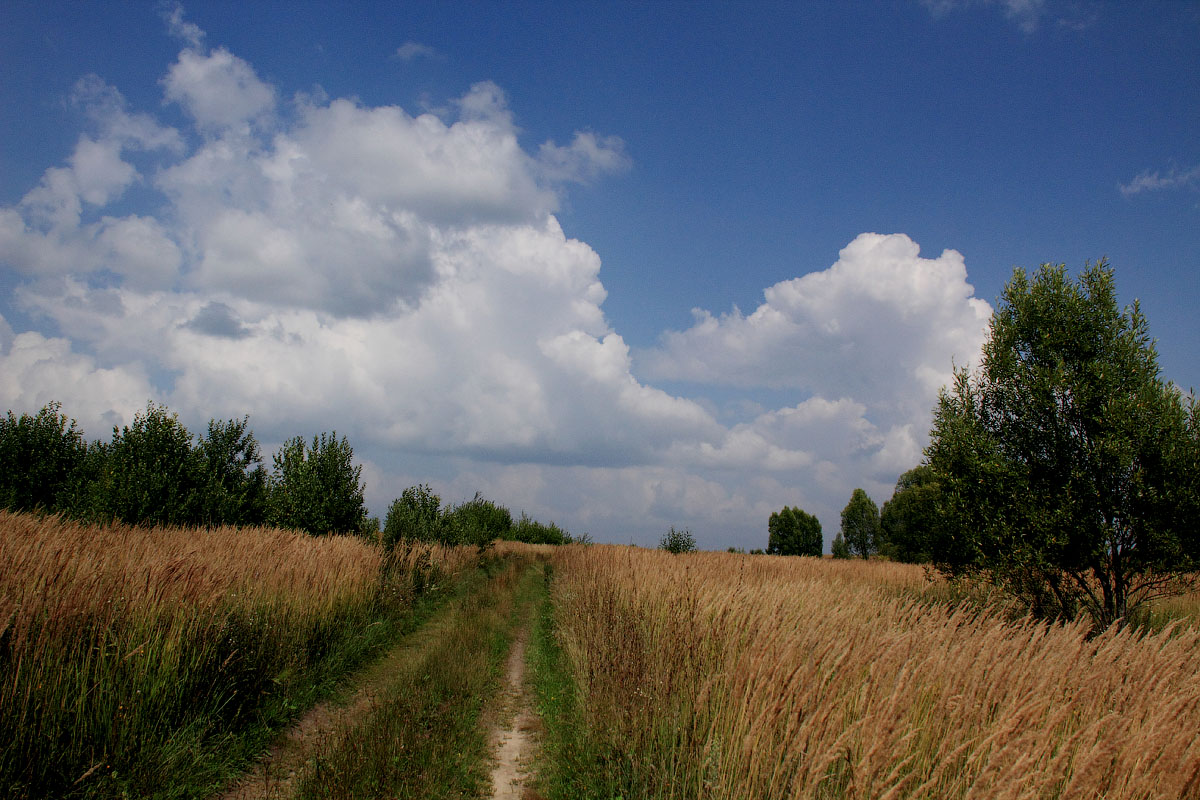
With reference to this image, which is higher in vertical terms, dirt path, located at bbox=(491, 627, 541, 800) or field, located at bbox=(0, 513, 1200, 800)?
field, located at bbox=(0, 513, 1200, 800)

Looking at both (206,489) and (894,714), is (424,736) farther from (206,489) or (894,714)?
(206,489)

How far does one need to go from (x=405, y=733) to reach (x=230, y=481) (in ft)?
112

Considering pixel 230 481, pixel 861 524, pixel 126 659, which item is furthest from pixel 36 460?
pixel 861 524

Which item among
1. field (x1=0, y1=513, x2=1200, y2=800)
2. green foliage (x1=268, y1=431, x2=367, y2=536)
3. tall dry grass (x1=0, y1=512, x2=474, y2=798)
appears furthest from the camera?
green foliage (x1=268, y1=431, x2=367, y2=536)

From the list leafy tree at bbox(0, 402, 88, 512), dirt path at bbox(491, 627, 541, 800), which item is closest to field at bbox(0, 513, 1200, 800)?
dirt path at bbox(491, 627, 541, 800)

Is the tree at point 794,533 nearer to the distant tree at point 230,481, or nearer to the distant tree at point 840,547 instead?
the distant tree at point 840,547

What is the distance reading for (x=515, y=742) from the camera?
7.21 m

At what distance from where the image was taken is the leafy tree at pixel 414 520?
22938 millimetres

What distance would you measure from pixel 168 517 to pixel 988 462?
3118 centimetres

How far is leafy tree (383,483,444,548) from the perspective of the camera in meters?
22.9

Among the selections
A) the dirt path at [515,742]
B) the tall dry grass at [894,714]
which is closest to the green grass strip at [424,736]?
the dirt path at [515,742]

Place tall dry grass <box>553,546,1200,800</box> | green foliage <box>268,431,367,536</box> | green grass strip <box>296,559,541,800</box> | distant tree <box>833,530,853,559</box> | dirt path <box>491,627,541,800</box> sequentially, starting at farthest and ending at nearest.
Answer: distant tree <box>833,530,853,559</box> < green foliage <box>268,431,367,536</box> < dirt path <box>491,627,541,800</box> < green grass strip <box>296,559,541,800</box> < tall dry grass <box>553,546,1200,800</box>

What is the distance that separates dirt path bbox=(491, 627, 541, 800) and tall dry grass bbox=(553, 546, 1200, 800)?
3.07 ft

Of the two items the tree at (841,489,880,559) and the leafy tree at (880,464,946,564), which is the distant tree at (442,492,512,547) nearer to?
the leafy tree at (880,464,946,564)
